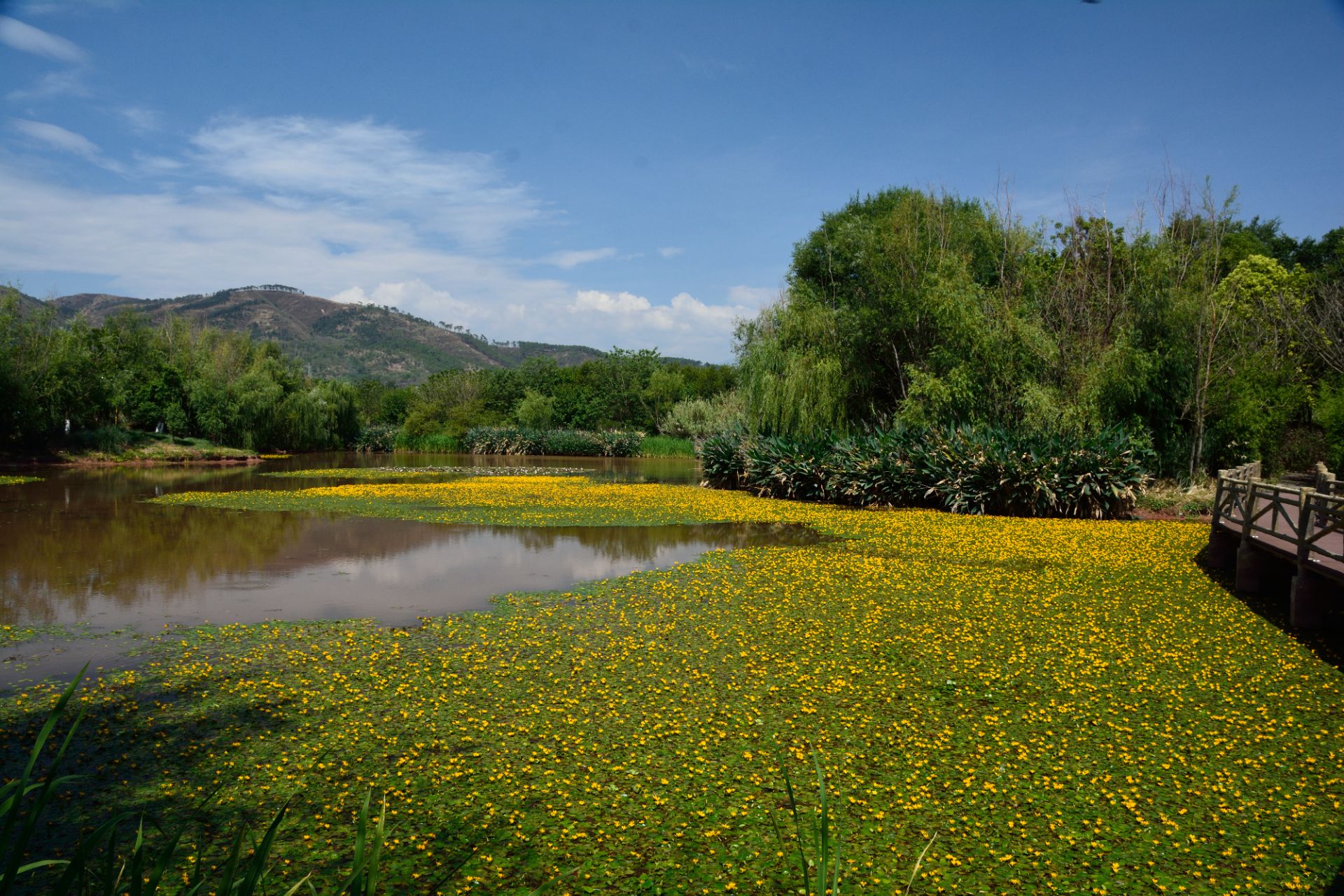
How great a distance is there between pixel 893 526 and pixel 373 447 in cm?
5177

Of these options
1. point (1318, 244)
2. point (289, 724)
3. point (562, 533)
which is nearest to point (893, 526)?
point (562, 533)

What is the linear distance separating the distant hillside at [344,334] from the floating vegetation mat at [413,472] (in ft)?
312

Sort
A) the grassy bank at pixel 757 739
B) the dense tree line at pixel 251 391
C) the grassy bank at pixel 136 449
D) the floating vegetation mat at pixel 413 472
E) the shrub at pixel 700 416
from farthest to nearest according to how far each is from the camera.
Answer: the shrub at pixel 700 416, the grassy bank at pixel 136 449, the dense tree line at pixel 251 391, the floating vegetation mat at pixel 413 472, the grassy bank at pixel 757 739

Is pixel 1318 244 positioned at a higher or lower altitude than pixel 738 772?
higher

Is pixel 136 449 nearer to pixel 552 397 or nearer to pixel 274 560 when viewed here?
pixel 552 397

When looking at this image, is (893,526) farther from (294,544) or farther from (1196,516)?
(294,544)

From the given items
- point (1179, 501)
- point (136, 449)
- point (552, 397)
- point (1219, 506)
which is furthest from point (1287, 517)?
point (552, 397)

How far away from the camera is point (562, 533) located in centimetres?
1812

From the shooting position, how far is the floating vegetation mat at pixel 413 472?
35.0m

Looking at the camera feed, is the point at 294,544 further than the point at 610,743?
Yes

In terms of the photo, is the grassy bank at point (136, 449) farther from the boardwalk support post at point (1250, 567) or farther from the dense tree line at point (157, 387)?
the boardwalk support post at point (1250, 567)

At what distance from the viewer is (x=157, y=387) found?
158 feet

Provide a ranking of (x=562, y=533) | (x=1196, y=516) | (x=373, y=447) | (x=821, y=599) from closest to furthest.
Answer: (x=821, y=599) < (x=562, y=533) < (x=1196, y=516) < (x=373, y=447)

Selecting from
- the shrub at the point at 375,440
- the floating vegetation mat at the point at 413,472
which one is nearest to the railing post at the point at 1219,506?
the floating vegetation mat at the point at 413,472
